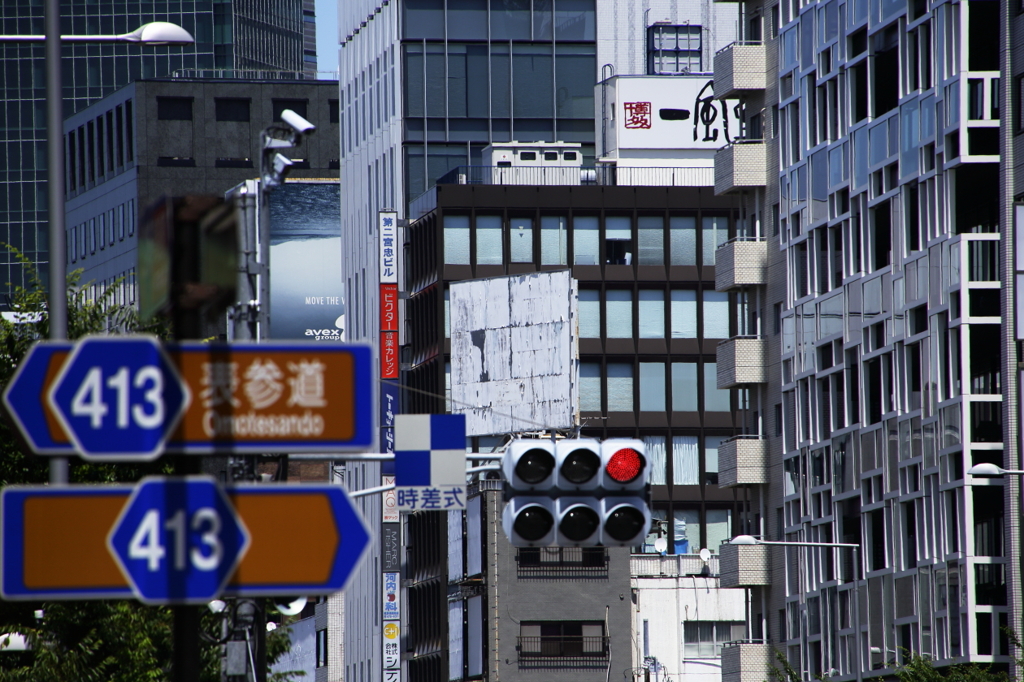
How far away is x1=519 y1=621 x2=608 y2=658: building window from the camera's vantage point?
291ft

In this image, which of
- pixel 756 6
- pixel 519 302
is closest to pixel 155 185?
pixel 519 302

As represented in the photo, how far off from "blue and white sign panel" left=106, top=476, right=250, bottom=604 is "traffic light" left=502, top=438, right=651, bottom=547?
28.4ft

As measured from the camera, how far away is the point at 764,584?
232ft

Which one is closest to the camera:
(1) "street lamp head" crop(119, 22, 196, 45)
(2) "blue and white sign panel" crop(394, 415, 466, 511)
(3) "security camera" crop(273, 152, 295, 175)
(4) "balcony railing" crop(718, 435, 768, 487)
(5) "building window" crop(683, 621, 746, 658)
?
(3) "security camera" crop(273, 152, 295, 175)

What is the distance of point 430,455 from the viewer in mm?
22844

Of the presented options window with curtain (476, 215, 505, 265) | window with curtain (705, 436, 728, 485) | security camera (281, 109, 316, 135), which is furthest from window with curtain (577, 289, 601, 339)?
security camera (281, 109, 316, 135)

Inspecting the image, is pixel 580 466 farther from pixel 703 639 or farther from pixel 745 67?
pixel 703 639

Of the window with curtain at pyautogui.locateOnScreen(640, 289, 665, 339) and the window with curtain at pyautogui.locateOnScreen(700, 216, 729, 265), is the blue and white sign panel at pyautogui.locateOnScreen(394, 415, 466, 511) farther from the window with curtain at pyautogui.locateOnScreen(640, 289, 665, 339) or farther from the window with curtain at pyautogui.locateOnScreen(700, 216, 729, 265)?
the window with curtain at pyautogui.locateOnScreen(700, 216, 729, 265)

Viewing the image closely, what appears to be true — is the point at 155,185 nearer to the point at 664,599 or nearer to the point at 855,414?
the point at 664,599

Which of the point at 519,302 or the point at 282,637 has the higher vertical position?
the point at 519,302

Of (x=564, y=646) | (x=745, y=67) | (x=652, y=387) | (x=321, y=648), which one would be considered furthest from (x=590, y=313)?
Result: (x=321, y=648)

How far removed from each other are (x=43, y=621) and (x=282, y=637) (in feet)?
22.1

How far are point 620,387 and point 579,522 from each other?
83000 millimetres

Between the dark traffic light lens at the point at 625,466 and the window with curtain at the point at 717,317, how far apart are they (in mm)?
82645
